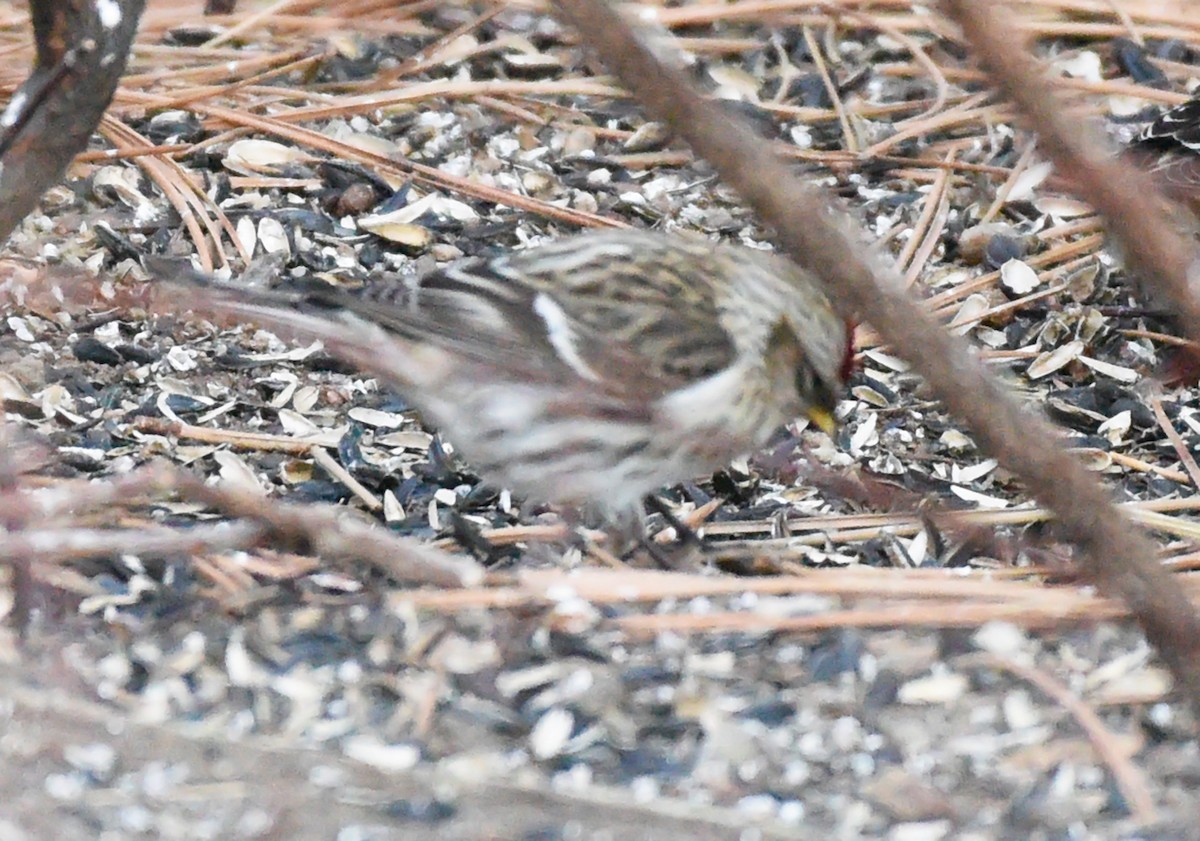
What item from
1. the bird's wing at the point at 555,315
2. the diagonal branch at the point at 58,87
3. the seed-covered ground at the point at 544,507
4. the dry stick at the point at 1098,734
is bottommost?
the seed-covered ground at the point at 544,507

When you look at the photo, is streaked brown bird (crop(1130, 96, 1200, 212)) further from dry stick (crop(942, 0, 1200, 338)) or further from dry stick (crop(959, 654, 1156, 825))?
dry stick (crop(942, 0, 1200, 338))

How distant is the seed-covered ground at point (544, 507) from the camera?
2.09 metres

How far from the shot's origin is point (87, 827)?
6.56ft

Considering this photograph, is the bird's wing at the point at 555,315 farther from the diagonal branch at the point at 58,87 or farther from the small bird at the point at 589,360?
the diagonal branch at the point at 58,87

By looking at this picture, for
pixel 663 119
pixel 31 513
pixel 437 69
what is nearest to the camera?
pixel 663 119

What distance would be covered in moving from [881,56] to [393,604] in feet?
9.27

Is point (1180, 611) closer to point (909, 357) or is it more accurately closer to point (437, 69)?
point (909, 357)

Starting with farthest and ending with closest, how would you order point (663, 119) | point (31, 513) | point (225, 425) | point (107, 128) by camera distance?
point (107, 128) → point (225, 425) → point (31, 513) → point (663, 119)

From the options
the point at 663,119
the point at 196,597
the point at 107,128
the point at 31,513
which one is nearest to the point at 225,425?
the point at 196,597

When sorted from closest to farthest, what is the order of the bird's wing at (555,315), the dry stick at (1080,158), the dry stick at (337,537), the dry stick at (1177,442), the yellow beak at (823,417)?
the dry stick at (1080,158) < the dry stick at (337,537) < the bird's wing at (555,315) < the yellow beak at (823,417) < the dry stick at (1177,442)

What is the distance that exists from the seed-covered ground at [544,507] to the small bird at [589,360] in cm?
14

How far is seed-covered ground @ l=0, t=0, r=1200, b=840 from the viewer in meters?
2.09

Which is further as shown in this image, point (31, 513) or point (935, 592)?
point (935, 592)

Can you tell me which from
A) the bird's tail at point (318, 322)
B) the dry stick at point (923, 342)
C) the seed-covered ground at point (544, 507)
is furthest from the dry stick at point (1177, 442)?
the dry stick at point (923, 342)
